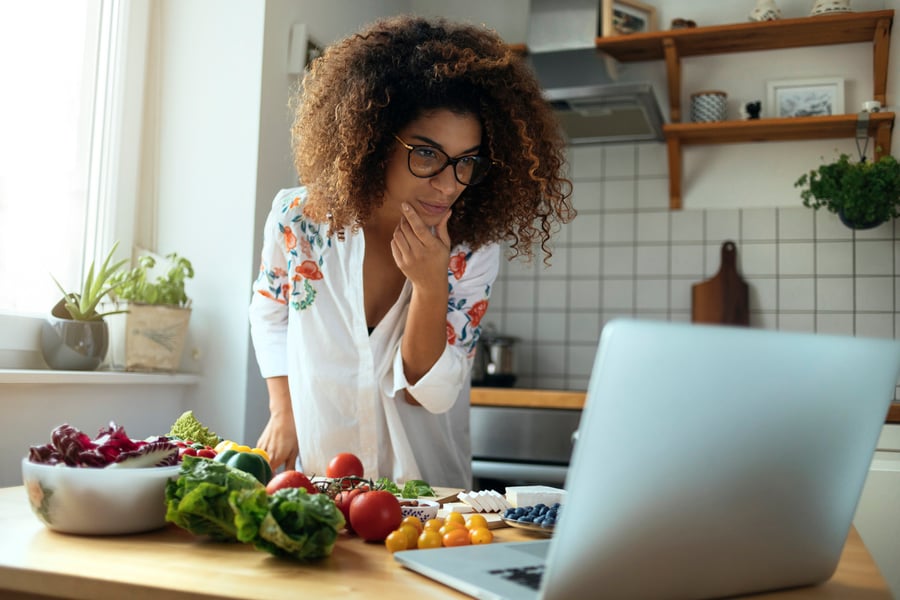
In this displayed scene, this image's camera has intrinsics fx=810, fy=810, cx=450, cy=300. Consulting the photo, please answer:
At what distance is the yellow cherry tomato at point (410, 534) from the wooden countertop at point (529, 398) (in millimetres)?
1655

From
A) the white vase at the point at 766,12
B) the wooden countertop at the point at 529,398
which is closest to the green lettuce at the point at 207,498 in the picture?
the wooden countertop at the point at 529,398

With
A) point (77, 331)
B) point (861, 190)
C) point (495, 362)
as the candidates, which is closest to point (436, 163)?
point (77, 331)

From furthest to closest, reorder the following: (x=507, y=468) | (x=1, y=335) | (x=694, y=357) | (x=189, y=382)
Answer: (x=507, y=468) < (x=189, y=382) < (x=1, y=335) < (x=694, y=357)

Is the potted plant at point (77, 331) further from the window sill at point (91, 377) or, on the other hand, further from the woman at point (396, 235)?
the woman at point (396, 235)

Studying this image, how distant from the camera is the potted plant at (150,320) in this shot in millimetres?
1882

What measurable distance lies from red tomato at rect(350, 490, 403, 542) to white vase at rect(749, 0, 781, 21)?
2514mm

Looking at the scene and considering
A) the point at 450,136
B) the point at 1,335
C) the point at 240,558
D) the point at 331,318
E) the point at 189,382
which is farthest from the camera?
the point at 189,382

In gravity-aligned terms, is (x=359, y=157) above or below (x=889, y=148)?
below

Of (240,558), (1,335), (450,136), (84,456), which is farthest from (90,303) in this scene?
(240,558)

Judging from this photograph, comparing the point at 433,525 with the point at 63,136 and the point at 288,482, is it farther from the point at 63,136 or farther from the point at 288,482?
the point at 63,136

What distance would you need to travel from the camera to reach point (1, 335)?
165cm

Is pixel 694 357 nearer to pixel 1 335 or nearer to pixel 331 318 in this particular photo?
pixel 331 318

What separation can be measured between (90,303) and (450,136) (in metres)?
0.93

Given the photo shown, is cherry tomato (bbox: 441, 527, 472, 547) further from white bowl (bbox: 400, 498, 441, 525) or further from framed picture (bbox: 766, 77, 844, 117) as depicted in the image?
framed picture (bbox: 766, 77, 844, 117)
